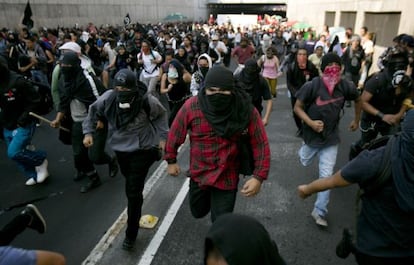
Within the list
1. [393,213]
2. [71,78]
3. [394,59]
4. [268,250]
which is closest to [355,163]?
[393,213]

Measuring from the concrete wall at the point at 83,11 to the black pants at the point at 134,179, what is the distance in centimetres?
1931

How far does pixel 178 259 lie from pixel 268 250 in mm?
2527

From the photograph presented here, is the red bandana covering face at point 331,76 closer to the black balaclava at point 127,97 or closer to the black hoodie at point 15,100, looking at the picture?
the black balaclava at point 127,97

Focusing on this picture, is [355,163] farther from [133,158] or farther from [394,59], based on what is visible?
[394,59]

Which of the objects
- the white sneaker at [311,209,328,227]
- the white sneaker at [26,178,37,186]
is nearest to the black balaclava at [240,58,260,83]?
the white sneaker at [311,209,328,227]

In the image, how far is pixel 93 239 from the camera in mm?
4188

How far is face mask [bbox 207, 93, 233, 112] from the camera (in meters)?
3.01

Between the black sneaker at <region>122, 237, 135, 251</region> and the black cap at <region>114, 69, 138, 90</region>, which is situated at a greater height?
the black cap at <region>114, 69, 138, 90</region>

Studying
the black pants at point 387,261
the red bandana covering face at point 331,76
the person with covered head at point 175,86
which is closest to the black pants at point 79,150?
the person with covered head at point 175,86

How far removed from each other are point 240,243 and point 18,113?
454cm

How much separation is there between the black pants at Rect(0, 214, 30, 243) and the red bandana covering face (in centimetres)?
320

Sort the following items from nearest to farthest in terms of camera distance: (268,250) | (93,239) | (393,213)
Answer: (268,250) < (393,213) < (93,239)

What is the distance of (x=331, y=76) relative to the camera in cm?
416

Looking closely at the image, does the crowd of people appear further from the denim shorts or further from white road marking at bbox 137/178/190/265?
white road marking at bbox 137/178/190/265
